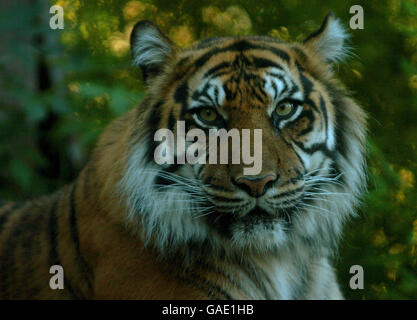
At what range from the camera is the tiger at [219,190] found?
1.98 metres

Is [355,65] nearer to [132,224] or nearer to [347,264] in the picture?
[347,264]

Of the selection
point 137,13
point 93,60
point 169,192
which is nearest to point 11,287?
point 169,192

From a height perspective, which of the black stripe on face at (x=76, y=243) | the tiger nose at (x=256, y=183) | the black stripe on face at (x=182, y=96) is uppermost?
the black stripe on face at (x=182, y=96)

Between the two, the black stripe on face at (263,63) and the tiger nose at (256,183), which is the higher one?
the black stripe on face at (263,63)

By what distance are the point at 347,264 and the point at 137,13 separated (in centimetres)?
196

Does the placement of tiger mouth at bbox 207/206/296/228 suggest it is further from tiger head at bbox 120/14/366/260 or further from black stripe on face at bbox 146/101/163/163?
black stripe on face at bbox 146/101/163/163

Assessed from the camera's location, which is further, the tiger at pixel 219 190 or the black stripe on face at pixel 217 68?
the black stripe on face at pixel 217 68

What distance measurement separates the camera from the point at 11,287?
7.98 ft

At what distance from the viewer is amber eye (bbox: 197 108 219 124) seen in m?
2.04

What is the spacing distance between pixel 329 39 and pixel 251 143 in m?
0.68

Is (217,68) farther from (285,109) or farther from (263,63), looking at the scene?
(285,109)

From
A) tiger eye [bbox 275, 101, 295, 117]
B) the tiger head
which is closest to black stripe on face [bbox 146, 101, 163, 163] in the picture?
the tiger head

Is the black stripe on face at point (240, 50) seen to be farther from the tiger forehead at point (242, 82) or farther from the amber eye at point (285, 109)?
the amber eye at point (285, 109)

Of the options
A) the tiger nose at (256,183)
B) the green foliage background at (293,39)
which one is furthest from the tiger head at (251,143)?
the green foliage background at (293,39)
